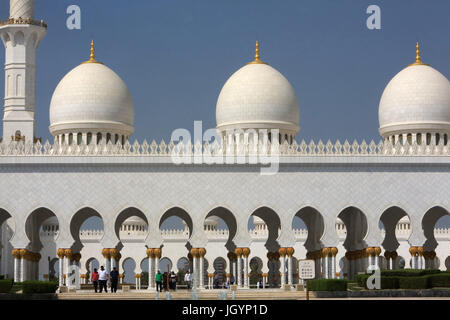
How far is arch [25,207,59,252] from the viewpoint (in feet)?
125

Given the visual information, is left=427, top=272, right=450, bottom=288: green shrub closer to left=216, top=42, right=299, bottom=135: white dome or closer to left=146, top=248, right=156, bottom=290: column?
left=146, top=248, right=156, bottom=290: column

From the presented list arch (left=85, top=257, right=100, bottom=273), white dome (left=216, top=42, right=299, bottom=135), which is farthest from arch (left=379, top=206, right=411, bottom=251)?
arch (left=85, top=257, right=100, bottom=273)

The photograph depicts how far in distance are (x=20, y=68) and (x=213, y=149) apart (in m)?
12.4

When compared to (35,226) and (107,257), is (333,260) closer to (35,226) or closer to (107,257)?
(107,257)

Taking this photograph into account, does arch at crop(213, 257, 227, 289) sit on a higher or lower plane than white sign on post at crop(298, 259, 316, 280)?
lower

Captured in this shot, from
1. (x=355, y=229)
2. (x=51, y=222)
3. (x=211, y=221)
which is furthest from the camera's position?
(x=211, y=221)

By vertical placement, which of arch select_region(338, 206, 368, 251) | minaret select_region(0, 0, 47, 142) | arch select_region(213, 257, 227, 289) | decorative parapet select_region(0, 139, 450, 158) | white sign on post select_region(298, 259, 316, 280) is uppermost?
minaret select_region(0, 0, 47, 142)

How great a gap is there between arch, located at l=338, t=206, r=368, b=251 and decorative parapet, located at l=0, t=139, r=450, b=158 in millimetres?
4093

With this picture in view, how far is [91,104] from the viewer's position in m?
38.8

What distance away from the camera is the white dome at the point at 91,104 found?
1524 inches

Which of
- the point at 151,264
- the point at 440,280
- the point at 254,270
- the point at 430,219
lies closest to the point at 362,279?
the point at 440,280

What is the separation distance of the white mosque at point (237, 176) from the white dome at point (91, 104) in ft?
0.19

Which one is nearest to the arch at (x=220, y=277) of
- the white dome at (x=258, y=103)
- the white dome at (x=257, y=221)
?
the white dome at (x=257, y=221)
